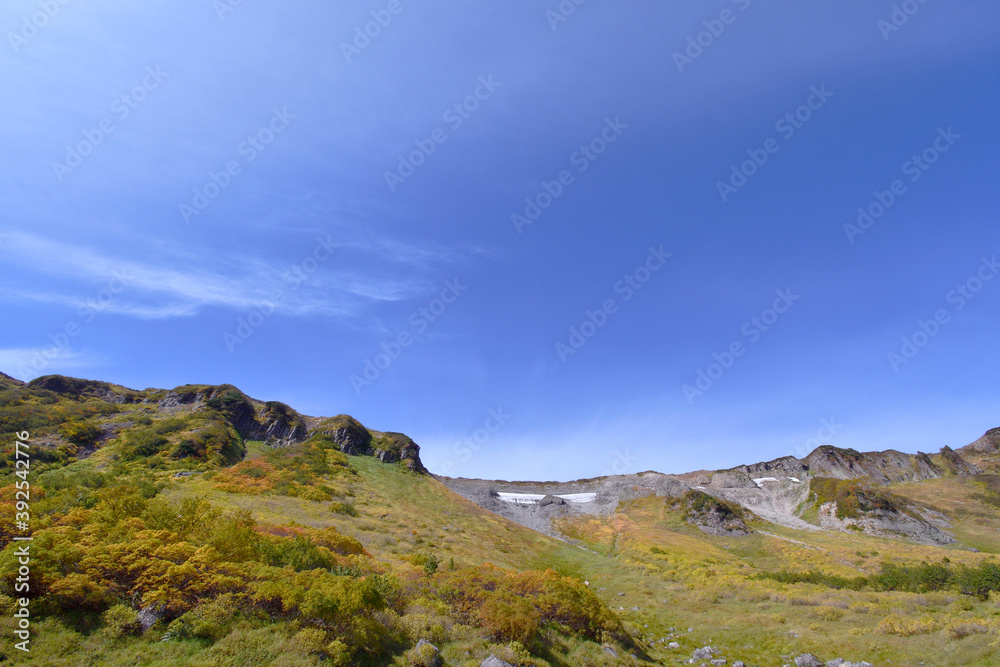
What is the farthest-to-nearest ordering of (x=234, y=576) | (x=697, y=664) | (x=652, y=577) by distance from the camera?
(x=652, y=577) → (x=697, y=664) → (x=234, y=576)

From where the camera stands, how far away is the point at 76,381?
213 ft

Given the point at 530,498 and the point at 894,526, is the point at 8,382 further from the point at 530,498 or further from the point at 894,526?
the point at 894,526

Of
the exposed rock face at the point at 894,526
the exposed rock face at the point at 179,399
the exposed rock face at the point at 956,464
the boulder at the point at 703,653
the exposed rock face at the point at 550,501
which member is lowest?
the exposed rock face at the point at 894,526

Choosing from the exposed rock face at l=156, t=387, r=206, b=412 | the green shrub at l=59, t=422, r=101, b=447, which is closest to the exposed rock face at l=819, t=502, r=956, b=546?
the green shrub at l=59, t=422, r=101, b=447

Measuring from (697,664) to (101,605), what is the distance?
21.5 m

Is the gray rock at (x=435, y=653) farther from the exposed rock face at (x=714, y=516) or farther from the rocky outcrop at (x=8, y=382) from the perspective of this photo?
the rocky outcrop at (x=8, y=382)

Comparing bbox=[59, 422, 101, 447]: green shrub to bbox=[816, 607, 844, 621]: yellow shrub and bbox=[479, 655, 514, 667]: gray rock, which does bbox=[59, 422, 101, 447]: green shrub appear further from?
bbox=[816, 607, 844, 621]: yellow shrub

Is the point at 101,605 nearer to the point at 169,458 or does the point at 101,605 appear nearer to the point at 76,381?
the point at 169,458

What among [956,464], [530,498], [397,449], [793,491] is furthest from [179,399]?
[956,464]

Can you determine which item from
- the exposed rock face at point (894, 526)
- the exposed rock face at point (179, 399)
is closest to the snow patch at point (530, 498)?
the exposed rock face at point (894, 526)

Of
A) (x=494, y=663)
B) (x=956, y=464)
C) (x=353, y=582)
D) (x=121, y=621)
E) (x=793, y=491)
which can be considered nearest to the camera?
(x=121, y=621)

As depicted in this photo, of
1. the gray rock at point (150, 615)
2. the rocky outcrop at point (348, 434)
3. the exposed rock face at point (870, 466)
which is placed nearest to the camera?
the gray rock at point (150, 615)

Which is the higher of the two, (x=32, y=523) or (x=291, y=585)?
(x=32, y=523)

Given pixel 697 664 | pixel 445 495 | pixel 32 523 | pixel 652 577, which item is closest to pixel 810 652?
pixel 697 664
